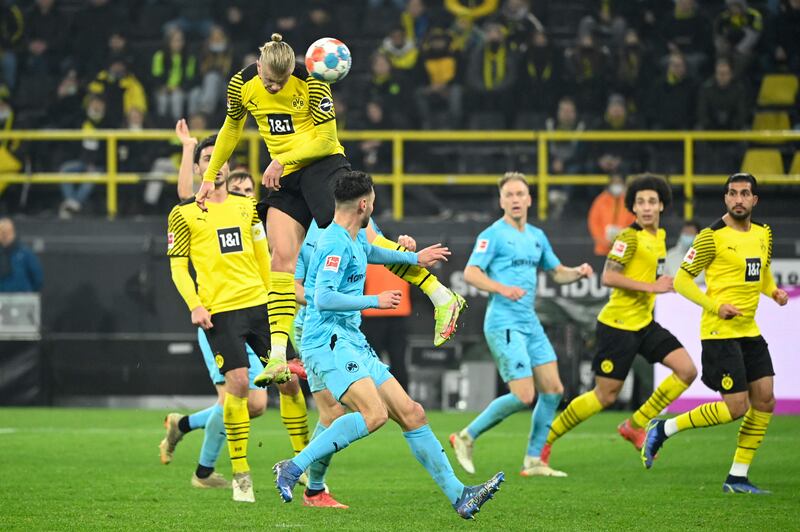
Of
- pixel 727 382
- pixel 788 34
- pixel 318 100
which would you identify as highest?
pixel 788 34

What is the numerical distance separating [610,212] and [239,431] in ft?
30.5

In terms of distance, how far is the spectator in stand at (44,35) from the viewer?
851 inches

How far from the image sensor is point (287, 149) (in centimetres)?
919

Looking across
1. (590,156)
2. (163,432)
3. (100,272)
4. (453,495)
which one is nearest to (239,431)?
(453,495)

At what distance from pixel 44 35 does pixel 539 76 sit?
26.6 ft

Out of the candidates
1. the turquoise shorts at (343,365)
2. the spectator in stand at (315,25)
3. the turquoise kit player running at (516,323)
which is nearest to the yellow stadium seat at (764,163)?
the spectator in stand at (315,25)

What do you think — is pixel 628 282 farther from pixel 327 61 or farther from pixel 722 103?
pixel 722 103

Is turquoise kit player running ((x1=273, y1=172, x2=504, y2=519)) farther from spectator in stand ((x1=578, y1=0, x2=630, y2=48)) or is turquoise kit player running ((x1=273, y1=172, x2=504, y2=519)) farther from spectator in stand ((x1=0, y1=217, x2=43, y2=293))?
spectator in stand ((x1=578, y1=0, x2=630, y2=48))

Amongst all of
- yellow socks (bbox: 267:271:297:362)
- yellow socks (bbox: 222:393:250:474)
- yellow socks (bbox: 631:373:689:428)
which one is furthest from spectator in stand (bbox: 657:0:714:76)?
yellow socks (bbox: 222:393:250:474)

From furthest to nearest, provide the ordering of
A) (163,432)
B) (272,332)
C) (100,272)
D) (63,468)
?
1. (100,272)
2. (163,432)
3. (63,468)
4. (272,332)

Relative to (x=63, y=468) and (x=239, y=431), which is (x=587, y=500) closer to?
(x=239, y=431)

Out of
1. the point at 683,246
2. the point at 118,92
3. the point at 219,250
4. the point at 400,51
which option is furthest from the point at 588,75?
the point at 219,250

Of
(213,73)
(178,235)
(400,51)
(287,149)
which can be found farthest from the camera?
(400,51)

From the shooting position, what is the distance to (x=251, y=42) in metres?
21.6
